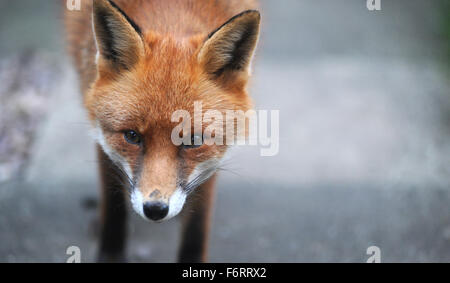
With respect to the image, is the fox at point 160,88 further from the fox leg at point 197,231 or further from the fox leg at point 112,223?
the fox leg at point 112,223

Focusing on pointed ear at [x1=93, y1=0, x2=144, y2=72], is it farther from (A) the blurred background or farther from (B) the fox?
(A) the blurred background

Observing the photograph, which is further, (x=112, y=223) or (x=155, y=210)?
(x=112, y=223)

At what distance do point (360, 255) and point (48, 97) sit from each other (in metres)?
3.33

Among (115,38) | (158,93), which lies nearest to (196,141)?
(158,93)

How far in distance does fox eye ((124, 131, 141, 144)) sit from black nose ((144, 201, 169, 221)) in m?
0.34

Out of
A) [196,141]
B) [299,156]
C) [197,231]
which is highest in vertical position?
[299,156]

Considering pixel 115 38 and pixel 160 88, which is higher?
pixel 115 38

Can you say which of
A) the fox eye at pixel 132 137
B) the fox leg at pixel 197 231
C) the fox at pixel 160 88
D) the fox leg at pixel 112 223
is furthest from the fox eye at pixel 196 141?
the fox leg at pixel 112 223

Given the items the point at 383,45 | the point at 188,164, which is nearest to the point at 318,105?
the point at 383,45

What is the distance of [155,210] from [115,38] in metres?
0.88

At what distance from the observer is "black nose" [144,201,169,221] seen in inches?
73.3

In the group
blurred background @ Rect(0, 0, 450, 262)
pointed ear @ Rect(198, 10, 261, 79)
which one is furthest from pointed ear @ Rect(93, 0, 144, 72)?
blurred background @ Rect(0, 0, 450, 262)

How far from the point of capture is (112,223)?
277cm

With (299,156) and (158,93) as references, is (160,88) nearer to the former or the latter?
(158,93)
